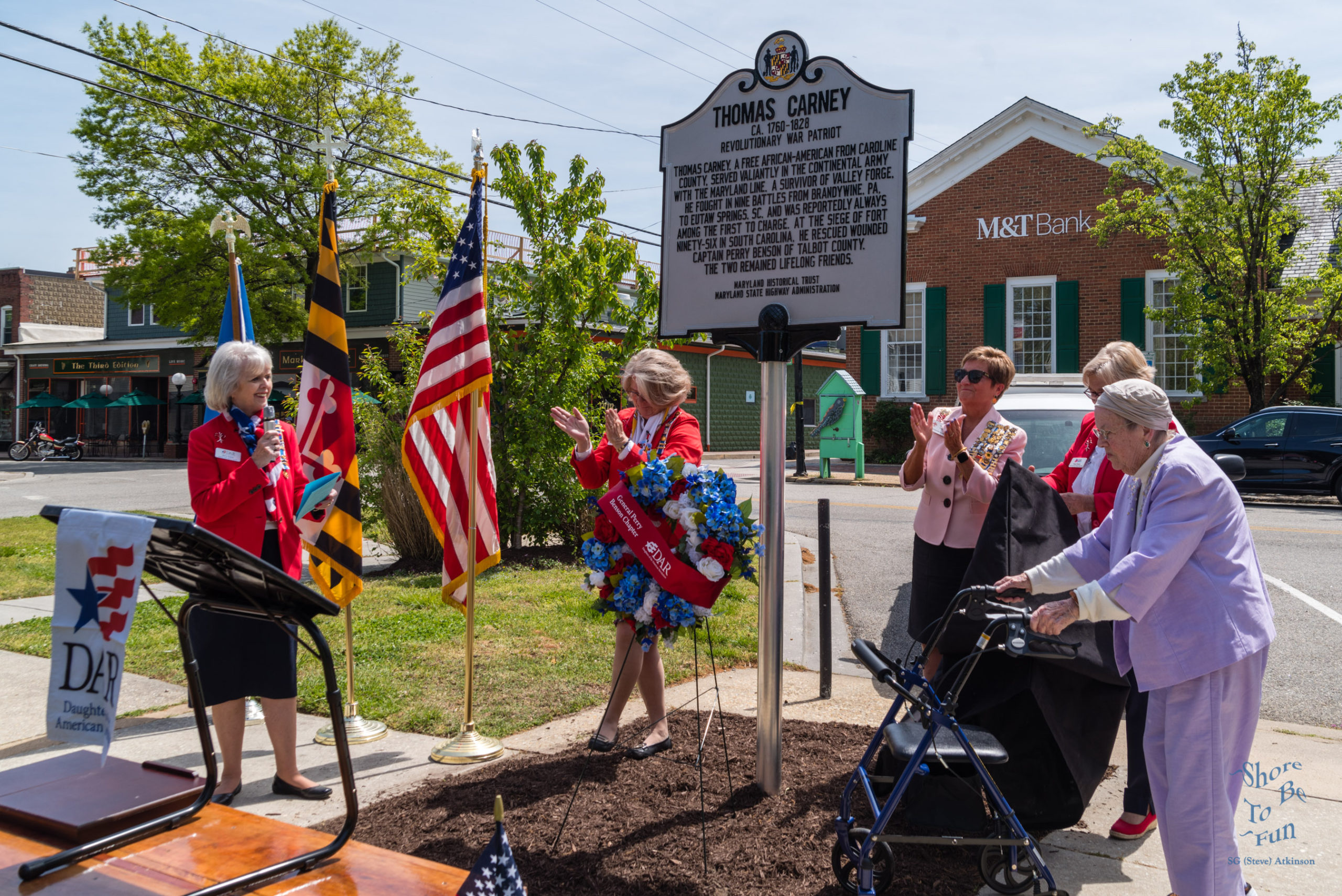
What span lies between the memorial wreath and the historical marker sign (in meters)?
0.80

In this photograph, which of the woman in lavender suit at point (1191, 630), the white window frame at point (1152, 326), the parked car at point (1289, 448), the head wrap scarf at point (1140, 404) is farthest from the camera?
the white window frame at point (1152, 326)

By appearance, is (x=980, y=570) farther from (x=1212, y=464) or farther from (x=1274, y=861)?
(x=1274, y=861)

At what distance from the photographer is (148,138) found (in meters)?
29.4

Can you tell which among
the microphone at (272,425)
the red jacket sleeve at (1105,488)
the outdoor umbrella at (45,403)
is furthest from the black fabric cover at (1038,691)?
the outdoor umbrella at (45,403)

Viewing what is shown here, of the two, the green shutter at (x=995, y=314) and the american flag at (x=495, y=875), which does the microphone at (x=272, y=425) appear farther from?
the green shutter at (x=995, y=314)

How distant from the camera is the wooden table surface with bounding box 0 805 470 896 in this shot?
2.22 metres

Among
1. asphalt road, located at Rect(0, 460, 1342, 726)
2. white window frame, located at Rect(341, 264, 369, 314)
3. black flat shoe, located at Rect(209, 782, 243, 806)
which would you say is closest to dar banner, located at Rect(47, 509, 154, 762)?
Result: black flat shoe, located at Rect(209, 782, 243, 806)

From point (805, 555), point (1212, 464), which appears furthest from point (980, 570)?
point (805, 555)

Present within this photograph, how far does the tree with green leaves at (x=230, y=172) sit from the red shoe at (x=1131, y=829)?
89.9ft

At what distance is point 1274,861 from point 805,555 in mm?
8595

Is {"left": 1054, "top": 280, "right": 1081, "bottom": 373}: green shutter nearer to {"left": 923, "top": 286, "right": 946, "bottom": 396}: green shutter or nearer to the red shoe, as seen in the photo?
{"left": 923, "top": 286, "right": 946, "bottom": 396}: green shutter

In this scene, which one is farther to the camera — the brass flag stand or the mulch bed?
the brass flag stand

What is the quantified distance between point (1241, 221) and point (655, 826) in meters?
21.9

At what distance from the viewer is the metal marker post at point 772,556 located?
161 inches
